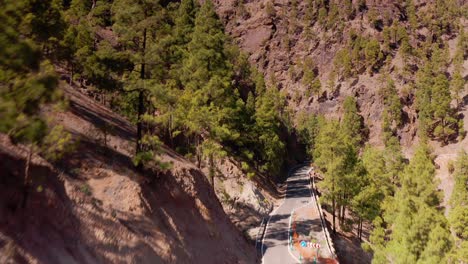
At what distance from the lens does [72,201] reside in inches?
528

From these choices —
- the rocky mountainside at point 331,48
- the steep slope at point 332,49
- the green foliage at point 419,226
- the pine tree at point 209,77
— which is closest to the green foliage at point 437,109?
the steep slope at point 332,49

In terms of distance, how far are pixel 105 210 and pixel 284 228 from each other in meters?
19.5

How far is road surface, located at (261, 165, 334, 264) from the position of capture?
24.1 m

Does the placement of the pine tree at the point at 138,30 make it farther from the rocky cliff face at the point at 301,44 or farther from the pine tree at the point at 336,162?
the rocky cliff face at the point at 301,44

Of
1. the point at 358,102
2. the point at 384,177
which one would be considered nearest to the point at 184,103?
the point at 384,177

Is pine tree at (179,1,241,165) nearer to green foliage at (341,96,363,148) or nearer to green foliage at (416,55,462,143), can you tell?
green foliage at (341,96,363,148)

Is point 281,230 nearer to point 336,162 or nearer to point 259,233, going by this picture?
point 259,233

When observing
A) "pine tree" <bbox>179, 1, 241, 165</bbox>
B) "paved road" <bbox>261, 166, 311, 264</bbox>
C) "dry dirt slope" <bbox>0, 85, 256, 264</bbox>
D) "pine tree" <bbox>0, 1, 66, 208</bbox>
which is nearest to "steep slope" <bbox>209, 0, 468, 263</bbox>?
"paved road" <bbox>261, 166, 311, 264</bbox>

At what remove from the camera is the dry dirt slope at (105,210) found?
35.9 feet

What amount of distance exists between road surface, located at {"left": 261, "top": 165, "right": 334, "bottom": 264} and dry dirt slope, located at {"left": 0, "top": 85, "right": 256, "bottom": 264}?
1.82 metres

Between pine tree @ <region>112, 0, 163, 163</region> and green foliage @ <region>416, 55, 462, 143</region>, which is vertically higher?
pine tree @ <region>112, 0, 163, 163</region>

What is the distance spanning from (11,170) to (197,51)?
22267 millimetres

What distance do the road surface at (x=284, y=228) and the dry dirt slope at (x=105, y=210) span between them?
182cm

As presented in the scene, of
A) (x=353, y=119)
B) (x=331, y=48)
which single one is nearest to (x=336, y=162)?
(x=353, y=119)
